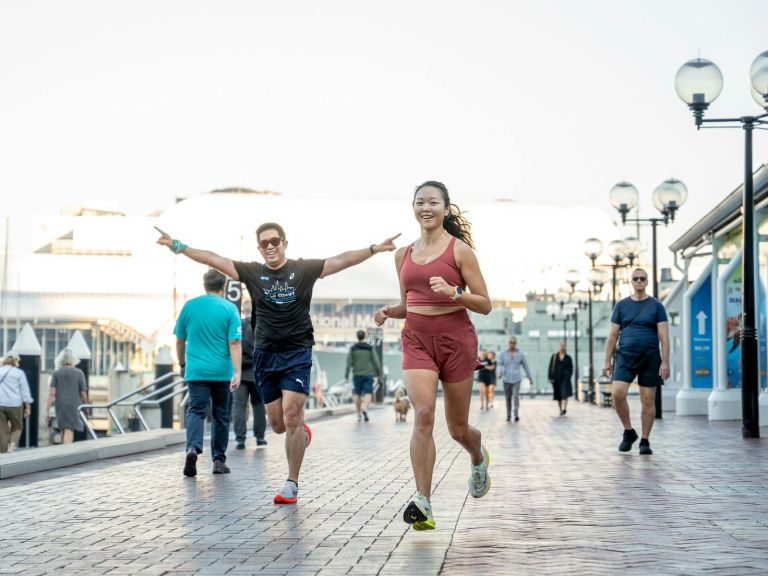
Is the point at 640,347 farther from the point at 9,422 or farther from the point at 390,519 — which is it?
the point at 9,422

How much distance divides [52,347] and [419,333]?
385 feet

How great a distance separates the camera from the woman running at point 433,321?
7.18 m

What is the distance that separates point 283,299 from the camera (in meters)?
9.20

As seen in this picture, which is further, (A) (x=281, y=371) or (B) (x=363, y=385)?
(B) (x=363, y=385)

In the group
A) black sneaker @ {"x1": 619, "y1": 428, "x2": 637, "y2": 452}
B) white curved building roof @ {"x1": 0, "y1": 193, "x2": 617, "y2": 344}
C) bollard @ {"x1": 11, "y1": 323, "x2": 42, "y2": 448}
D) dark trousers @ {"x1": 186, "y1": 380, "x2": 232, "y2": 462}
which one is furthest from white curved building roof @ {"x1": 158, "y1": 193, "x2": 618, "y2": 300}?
dark trousers @ {"x1": 186, "y1": 380, "x2": 232, "y2": 462}

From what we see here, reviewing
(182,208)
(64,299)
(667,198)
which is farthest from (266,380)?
(182,208)

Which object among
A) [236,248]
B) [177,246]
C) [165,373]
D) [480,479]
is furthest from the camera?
[236,248]

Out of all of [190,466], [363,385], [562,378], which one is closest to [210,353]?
[190,466]

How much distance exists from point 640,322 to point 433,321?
6331 millimetres

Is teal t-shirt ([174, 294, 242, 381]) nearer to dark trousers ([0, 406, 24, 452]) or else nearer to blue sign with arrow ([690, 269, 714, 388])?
dark trousers ([0, 406, 24, 452])

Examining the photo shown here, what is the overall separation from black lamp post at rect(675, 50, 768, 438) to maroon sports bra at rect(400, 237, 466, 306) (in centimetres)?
949

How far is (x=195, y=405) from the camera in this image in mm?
11375

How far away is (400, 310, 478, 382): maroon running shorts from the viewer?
24.0 ft

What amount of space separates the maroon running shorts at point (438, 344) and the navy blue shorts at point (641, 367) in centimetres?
607
